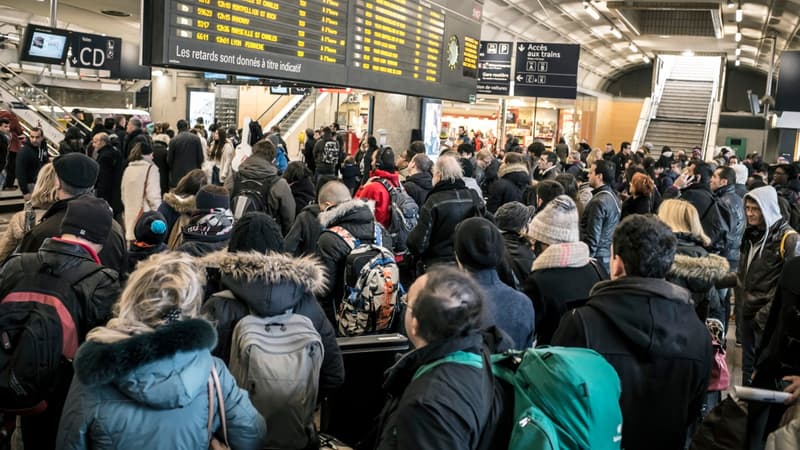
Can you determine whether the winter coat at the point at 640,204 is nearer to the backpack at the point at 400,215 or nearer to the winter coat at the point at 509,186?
the winter coat at the point at 509,186

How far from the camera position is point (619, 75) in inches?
1693

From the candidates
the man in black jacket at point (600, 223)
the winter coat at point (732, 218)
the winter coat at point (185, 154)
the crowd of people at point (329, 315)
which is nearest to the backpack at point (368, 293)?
the crowd of people at point (329, 315)

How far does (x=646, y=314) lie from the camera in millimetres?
2756

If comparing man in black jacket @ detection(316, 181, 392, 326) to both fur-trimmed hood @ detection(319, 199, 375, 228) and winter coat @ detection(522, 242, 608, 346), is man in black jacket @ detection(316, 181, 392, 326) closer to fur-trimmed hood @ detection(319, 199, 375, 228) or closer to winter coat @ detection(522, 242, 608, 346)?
fur-trimmed hood @ detection(319, 199, 375, 228)

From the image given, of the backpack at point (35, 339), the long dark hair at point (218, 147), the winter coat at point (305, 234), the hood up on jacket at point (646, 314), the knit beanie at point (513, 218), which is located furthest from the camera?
the long dark hair at point (218, 147)

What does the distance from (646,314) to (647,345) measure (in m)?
0.11

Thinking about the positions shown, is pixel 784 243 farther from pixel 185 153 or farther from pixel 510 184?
pixel 185 153

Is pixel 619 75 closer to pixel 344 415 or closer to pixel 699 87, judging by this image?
pixel 699 87

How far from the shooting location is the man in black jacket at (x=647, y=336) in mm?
2756

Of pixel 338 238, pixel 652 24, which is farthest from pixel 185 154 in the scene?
pixel 652 24

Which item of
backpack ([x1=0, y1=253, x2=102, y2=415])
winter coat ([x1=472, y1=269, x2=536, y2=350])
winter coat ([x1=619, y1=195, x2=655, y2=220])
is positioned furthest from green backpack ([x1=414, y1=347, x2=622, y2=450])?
winter coat ([x1=619, y1=195, x2=655, y2=220])

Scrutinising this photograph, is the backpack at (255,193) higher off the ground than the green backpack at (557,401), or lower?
higher

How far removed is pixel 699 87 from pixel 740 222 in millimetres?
25558

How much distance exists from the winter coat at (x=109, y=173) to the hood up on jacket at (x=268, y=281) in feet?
21.8
